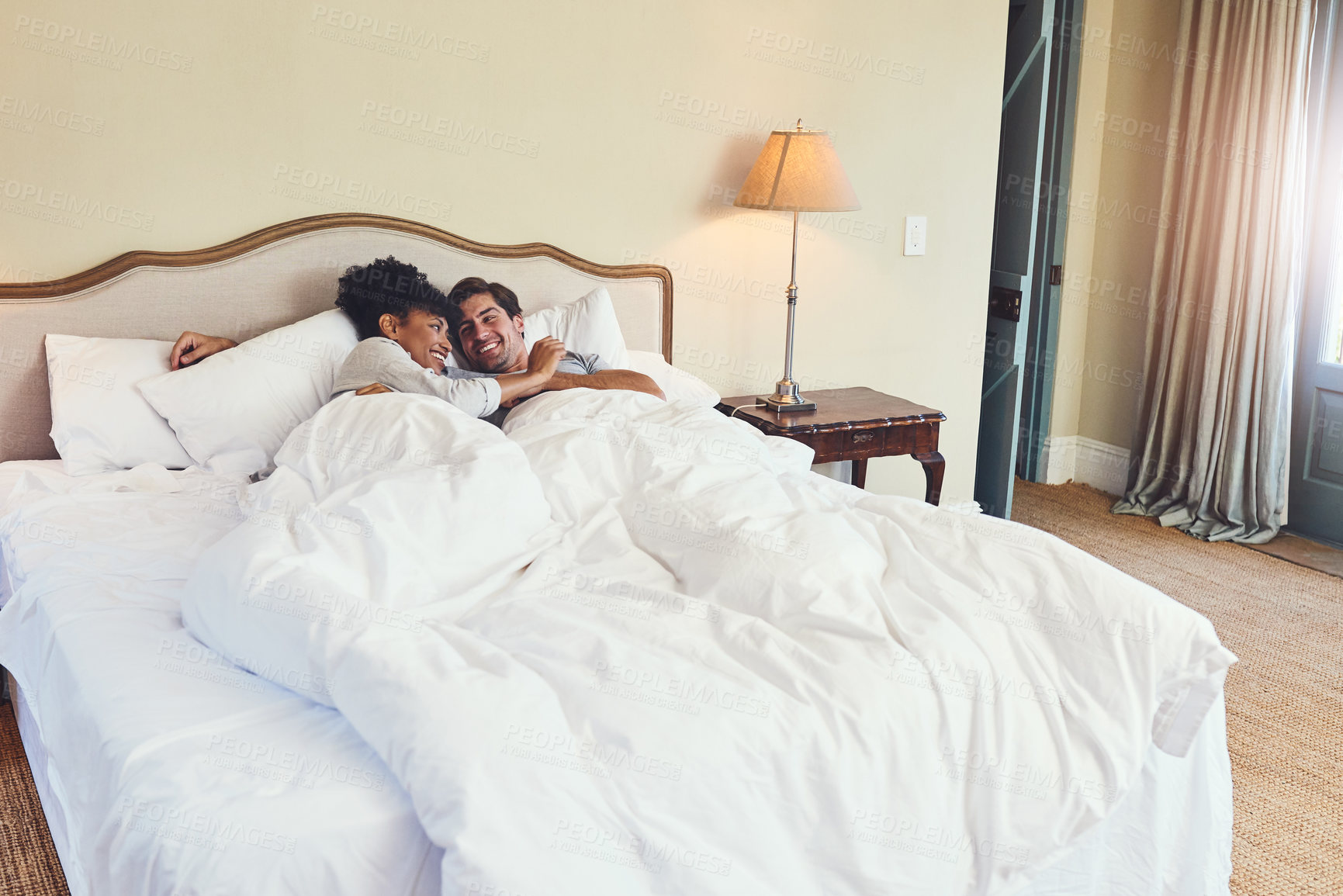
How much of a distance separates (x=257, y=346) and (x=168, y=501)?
496 millimetres

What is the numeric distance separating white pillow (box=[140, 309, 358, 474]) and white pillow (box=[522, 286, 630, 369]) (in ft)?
1.89

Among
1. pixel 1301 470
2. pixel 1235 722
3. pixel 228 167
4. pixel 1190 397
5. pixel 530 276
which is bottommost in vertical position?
pixel 1235 722

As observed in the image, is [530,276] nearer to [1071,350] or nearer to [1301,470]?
[1071,350]

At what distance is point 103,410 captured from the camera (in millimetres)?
2322

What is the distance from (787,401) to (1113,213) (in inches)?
77.3

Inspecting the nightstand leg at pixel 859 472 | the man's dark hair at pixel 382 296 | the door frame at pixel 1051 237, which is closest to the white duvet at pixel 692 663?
the man's dark hair at pixel 382 296

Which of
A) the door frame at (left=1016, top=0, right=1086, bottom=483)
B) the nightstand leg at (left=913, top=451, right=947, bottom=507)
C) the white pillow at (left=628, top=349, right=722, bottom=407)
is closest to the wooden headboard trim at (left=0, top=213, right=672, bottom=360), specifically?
the white pillow at (left=628, top=349, right=722, bottom=407)

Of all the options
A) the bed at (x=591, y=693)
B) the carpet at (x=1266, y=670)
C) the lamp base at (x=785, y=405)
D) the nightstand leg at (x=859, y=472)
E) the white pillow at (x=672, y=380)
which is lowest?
the carpet at (x=1266, y=670)

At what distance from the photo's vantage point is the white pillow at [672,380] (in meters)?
2.89

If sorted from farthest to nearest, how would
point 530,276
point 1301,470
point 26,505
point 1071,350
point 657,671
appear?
point 1071,350 → point 1301,470 → point 530,276 → point 26,505 → point 657,671

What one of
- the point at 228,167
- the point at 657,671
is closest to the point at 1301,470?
the point at 657,671

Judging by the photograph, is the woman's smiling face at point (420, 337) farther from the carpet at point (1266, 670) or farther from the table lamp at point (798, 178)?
the carpet at point (1266, 670)

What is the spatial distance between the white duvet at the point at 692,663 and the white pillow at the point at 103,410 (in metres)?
0.67

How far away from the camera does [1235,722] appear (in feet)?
8.25
